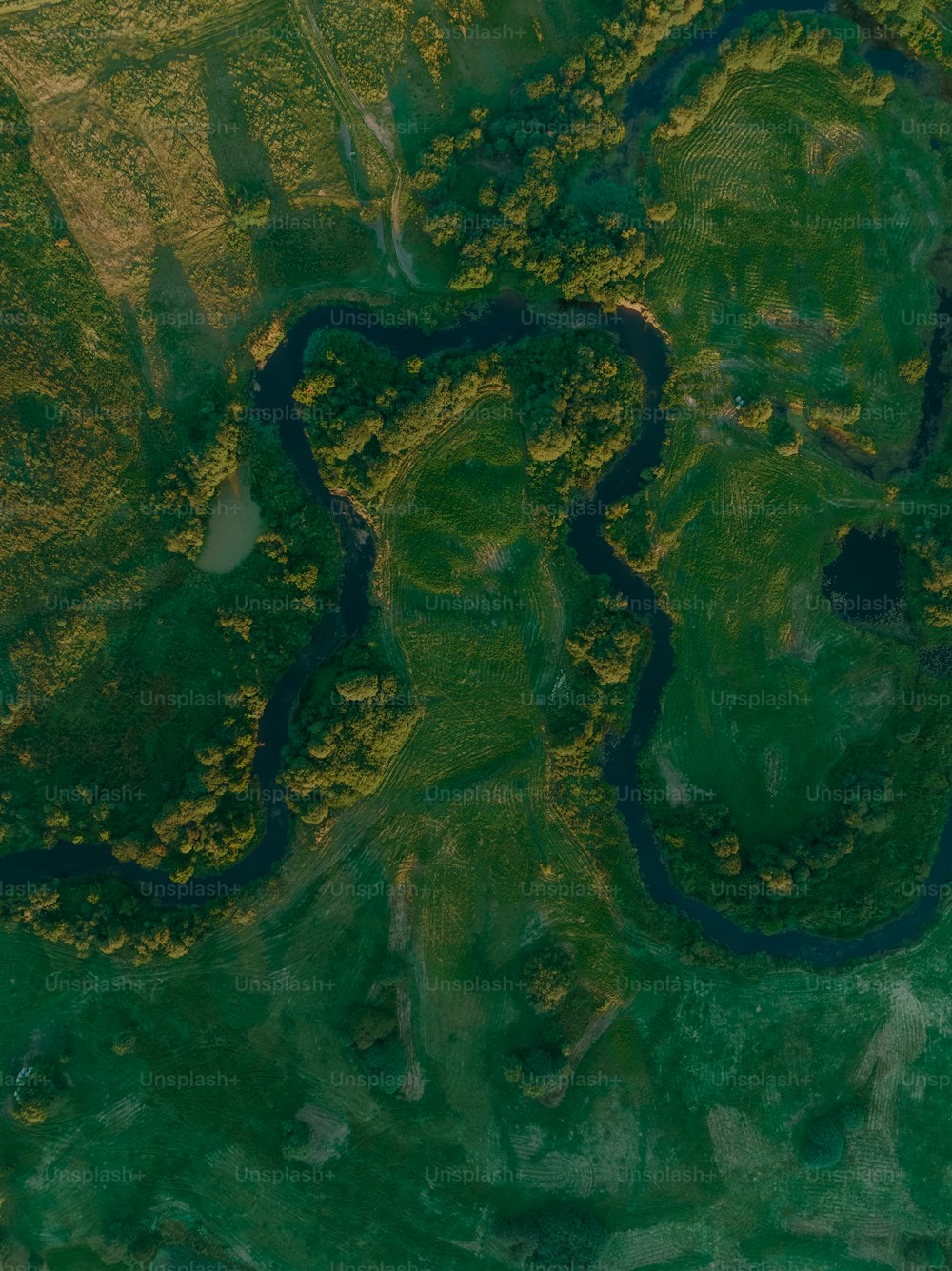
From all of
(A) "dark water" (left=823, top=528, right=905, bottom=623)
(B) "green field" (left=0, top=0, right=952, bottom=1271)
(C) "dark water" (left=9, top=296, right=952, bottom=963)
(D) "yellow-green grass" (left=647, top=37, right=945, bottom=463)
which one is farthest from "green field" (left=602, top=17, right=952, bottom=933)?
(C) "dark water" (left=9, top=296, right=952, bottom=963)

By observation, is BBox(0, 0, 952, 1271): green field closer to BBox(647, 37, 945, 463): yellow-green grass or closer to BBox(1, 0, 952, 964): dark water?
BBox(647, 37, 945, 463): yellow-green grass

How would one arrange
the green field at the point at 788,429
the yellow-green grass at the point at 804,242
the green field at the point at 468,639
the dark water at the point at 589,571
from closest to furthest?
the green field at the point at 468,639
the dark water at the point at 589,571
the green field at the point at 788,429
the yellow-green grass at the point at 804,242

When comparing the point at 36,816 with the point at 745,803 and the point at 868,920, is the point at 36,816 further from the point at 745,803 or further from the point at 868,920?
the point at 868,920

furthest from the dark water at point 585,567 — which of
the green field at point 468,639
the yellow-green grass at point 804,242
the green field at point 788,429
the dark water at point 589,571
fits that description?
the yellow-green grass at point 804,242

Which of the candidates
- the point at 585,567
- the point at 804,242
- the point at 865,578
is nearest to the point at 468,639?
the point at 585,567

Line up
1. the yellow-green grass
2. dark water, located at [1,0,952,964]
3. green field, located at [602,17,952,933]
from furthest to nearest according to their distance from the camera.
Answer: the yellow-green grass, green field, located at [602,17,952,933], dark water, located at [1,0,952,964]

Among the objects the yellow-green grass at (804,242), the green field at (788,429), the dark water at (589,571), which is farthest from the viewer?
the yellow-green grass at (804,242)

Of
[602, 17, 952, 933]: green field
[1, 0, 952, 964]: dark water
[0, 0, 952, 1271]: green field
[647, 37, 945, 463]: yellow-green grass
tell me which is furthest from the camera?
[647, 37, 945, 463]: yellow-green grass

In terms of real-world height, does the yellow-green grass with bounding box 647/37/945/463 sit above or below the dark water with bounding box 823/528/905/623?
above

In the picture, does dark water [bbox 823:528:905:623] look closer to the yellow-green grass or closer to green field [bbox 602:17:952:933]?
green field [bbox 602:17:952:933]

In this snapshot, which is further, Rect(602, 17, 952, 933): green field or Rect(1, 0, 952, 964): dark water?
Rect(602, 17, 952, 933): green field

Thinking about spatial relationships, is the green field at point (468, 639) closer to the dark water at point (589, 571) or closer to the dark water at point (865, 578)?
the dark water at point (589, 571)
